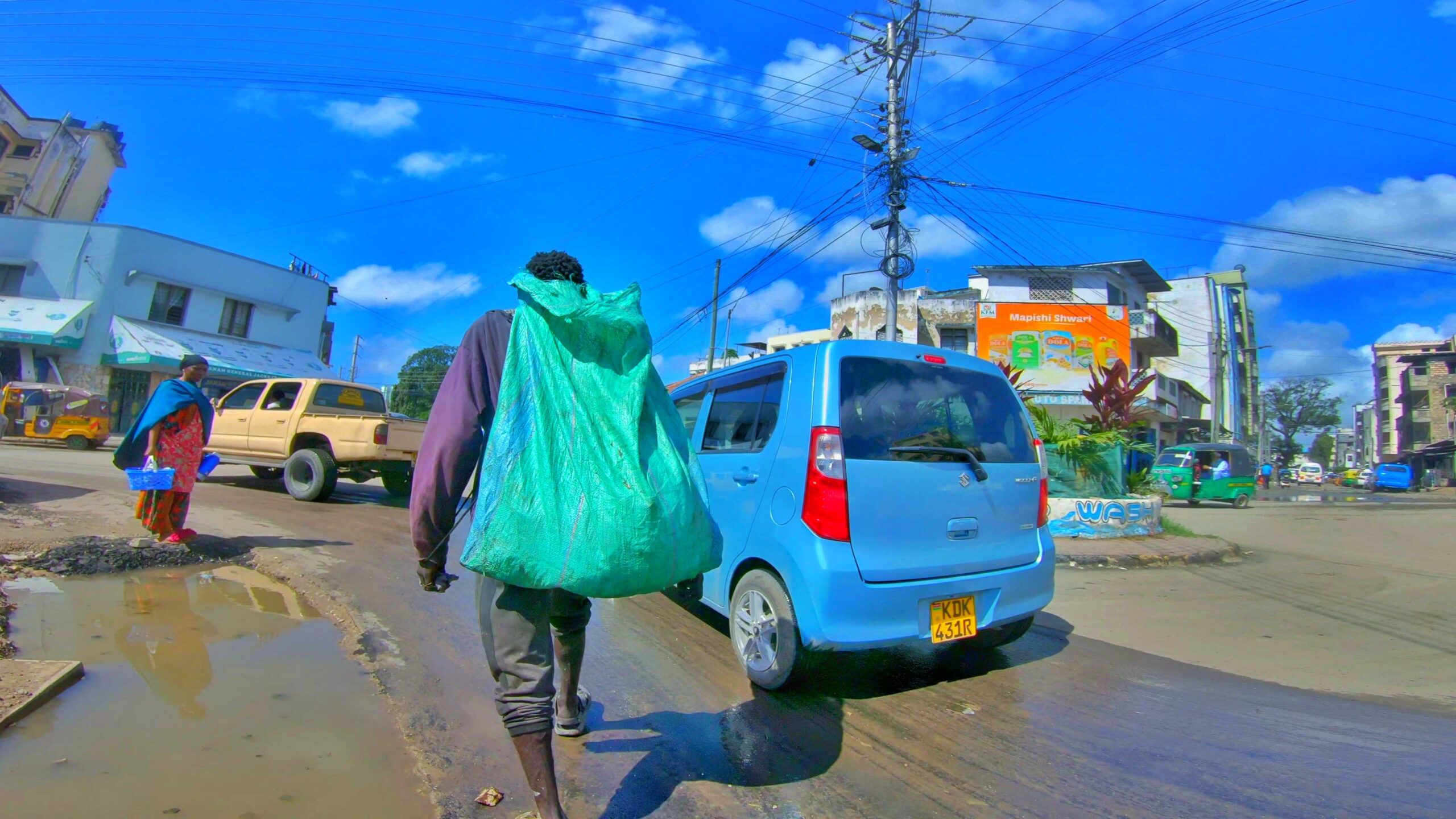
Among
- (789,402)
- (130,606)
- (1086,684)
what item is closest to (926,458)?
(789,402)

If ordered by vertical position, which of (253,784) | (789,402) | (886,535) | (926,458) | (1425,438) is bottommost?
(253,784)

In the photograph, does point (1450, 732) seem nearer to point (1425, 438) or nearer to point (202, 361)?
point (202, 361)

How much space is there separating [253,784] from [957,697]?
2922mm

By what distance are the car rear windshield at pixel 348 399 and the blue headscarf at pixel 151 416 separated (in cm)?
450

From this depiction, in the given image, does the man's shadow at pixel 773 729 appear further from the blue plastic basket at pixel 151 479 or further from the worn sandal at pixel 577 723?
the blue plastic basket at pixel 151 479

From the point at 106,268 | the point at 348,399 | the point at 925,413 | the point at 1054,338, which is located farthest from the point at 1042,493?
the point at 106,268

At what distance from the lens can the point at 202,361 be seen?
227 inches

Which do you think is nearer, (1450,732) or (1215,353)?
(1450,732)

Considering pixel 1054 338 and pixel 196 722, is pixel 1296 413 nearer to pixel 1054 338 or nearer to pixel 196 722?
pixel 1054 338

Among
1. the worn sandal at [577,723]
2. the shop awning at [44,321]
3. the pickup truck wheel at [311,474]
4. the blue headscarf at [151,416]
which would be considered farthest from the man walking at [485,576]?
the shop awning at [44,321]

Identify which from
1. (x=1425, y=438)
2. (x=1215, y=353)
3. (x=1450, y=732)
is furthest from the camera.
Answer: (x=1425, y=438)

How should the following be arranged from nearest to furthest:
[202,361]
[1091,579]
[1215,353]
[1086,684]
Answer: [1086,684] < [202,361] < [1091,579] < [1215,353]

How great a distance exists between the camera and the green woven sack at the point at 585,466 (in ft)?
6.67

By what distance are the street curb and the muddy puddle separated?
7146 millimetres
